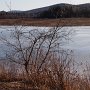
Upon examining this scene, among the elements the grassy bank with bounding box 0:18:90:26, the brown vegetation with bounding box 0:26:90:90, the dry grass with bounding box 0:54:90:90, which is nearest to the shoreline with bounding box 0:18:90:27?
the grassy bank with bounding box 0:18:90:26

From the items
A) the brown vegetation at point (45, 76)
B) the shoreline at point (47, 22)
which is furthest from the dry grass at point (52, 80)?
the shoreline at point (47, 22)

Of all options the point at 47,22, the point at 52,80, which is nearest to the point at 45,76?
the point at 52,80

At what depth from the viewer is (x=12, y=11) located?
26.3ft

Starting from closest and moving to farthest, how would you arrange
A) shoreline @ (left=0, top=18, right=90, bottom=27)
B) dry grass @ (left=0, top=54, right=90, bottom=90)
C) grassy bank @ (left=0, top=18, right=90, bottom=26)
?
1. dry grass @ (left=0, top=54, right=90, bottom=90)
2. shoreline @ (left=0, top=18, right=90, bottom=27)
3. grassy bank @ (left=0, top=18, right=90, bottom=26)

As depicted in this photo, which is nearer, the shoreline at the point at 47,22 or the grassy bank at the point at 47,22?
the shoreline at the point at 47,22

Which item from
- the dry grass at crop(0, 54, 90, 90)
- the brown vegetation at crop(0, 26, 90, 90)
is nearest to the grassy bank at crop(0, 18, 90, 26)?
the brown vegetation at crop(0, 26, 90, 90)

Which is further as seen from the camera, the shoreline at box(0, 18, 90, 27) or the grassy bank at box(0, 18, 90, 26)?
the grassy bank at box(0, 18, 90, 26)

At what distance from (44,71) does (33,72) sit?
249mm

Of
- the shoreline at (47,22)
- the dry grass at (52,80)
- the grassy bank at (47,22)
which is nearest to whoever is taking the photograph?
the dry grass at (52,80)

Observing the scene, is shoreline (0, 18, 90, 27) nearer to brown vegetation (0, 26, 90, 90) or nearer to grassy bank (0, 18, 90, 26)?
grassy bank (0, 18, 90, 26)

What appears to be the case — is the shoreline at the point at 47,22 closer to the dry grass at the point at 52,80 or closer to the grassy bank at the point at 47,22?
the grassy bank at the point at 47,22

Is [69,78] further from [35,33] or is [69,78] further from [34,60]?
[35,33]

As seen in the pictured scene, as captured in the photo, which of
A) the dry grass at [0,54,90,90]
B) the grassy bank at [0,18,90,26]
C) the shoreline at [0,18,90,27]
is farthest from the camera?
the grassy bank at [0,18,90,26]

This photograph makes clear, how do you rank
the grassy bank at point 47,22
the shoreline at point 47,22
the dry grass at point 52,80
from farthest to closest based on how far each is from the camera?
1. the grassy bank at point 47,22
2. the shoreline at point 47,22
3. the dry grass at point 52,80
